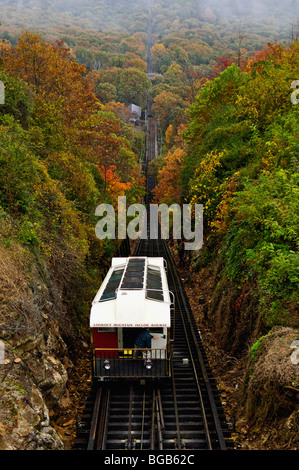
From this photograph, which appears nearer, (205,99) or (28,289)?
(28,289)

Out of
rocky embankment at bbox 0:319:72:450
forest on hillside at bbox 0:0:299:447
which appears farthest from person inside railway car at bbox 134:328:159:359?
forest on hillside at bbox 0:0:299:447

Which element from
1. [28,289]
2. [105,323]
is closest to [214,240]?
[105,323]

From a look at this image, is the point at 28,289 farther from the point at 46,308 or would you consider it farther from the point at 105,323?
the point at 105,323

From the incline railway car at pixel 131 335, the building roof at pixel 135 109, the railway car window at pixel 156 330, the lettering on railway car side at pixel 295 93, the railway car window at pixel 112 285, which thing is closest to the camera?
the incline railway car at pixel 131 335

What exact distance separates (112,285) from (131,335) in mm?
2476

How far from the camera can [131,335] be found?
39.3 ft

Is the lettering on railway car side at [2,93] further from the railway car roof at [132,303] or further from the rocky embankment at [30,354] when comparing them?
the railway car roof at [132,303]

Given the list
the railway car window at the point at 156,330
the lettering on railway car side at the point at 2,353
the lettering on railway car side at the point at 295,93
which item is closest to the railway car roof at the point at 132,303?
the railway car window at the point at 156,330

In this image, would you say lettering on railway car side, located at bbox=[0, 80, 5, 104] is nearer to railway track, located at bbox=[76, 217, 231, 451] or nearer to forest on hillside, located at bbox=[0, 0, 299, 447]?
forest on hillside, located at bbox=[0, 0, 299, 447]

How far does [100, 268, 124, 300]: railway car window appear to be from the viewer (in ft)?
41.6

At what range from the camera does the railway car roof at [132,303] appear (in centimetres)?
1142
